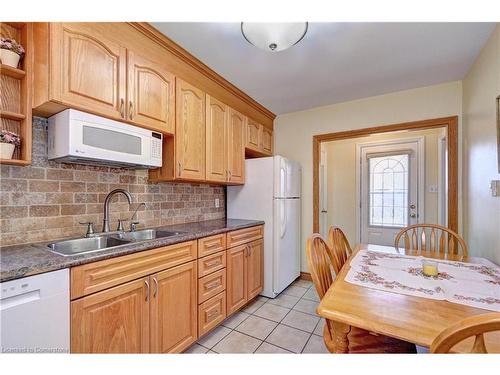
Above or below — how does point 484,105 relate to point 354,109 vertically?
below

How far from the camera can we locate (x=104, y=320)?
44.9 inches

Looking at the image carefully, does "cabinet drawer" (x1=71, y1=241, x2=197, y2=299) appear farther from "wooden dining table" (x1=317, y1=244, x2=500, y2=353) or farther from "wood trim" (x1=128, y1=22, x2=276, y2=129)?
"wood trim" (x1=128, y1=22, x2=276, y2=129)

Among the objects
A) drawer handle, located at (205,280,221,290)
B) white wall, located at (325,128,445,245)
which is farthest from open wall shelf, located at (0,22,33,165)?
white wall, located at (325,128,445,245)

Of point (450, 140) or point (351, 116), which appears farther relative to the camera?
point (351, 116)

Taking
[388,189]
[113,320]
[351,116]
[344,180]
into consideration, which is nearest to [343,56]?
[351,116]

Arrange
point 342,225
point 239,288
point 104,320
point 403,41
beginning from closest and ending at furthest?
1. point 104,320
2. point 403,41
3. point 239,288
4. point 342,225

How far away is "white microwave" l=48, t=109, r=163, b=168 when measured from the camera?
1269 mm

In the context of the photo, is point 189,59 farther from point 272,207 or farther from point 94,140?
point 272,207

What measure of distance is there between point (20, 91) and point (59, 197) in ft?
2.02

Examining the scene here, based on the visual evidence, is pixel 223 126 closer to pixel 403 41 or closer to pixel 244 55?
pixel 244 55

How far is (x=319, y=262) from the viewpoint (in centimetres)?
127

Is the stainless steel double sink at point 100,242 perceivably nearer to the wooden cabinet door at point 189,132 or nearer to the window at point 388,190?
the wooden cabinet door at point 189,132

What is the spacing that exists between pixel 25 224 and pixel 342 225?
4.07m
